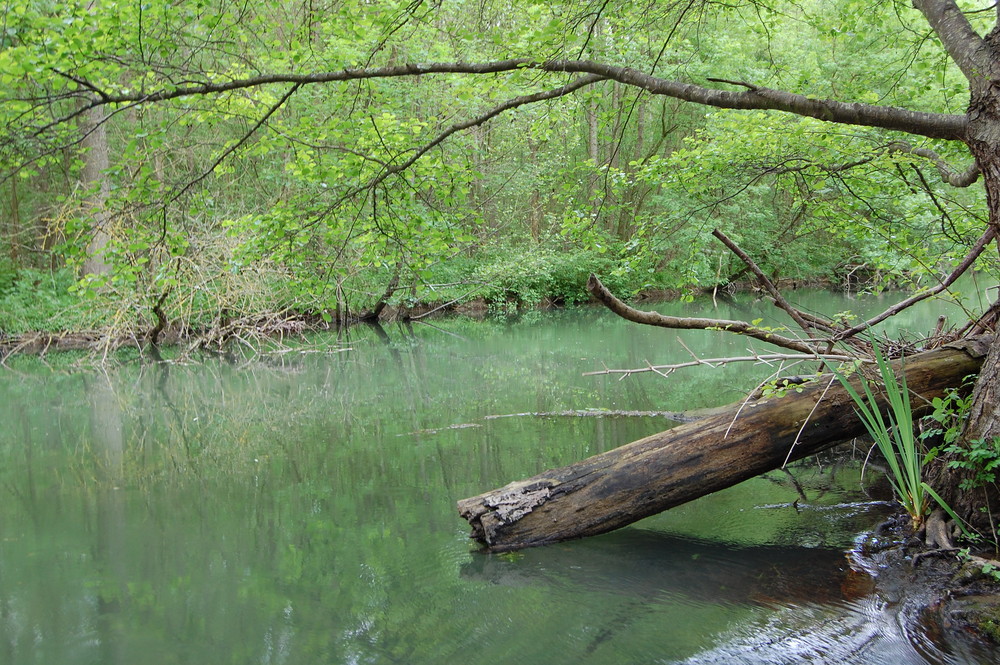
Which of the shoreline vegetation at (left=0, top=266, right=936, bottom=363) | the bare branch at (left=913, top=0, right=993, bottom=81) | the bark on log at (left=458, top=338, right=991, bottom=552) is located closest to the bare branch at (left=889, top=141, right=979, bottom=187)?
the bare branch at (left=913, top=0, right=993, bottom=81)

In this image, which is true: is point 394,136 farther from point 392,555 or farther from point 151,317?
point 151,317

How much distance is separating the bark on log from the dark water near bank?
6.3 inches

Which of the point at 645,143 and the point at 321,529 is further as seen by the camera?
the point at 645,143

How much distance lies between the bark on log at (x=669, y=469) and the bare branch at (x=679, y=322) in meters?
0.31

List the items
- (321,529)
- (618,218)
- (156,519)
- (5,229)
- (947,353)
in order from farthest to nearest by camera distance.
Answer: (618,218) < (5,229) < (156,519) < (321,529) < (947,353)

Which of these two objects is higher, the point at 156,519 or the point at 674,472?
the point at 674,472

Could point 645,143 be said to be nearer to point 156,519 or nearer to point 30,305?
point 30,305

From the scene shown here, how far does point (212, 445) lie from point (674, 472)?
4858 millimetres

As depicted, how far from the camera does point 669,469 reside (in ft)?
13.1

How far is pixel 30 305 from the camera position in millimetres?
16078

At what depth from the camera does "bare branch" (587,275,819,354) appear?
3.96m

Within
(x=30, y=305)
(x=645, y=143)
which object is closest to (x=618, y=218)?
Answer: (x=645, y=143)

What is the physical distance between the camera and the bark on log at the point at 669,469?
3.98 m

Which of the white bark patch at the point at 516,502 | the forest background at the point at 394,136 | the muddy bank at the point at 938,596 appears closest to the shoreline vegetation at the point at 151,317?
the forest background at the point at 394,136
